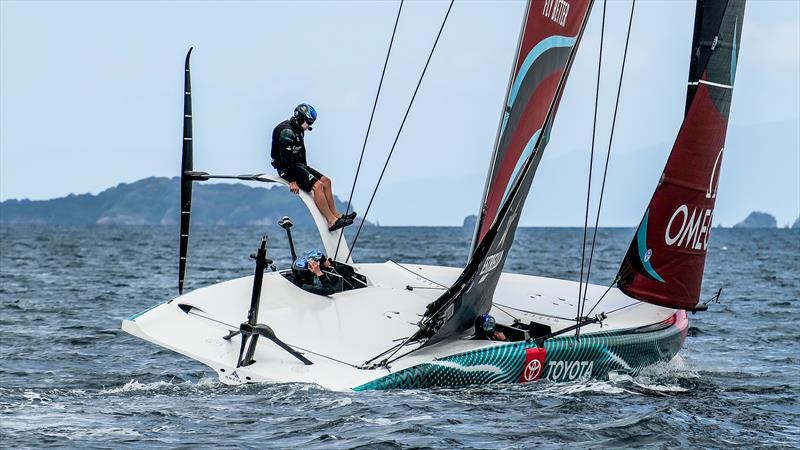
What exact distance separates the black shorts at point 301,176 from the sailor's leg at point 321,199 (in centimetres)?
5

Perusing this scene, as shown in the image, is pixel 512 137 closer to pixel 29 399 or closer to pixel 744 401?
pixel 744 401

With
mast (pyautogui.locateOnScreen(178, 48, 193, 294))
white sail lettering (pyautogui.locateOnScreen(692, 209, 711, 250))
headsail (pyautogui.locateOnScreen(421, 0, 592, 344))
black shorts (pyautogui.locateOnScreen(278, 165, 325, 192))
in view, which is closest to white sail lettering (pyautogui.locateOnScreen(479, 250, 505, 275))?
headsail (pyautogui.locateOnScreen(421, 0, 592, 344))

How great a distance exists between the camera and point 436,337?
8867mm

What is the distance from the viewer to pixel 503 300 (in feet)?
37.0

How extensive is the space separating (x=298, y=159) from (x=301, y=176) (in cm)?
17

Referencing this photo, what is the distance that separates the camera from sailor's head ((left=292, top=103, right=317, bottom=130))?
33.9 feet

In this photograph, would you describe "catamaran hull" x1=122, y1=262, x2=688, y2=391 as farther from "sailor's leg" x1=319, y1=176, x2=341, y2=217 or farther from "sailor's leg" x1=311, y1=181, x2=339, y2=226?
"sailor's leg" x1=319, y1=176, x2=341, y2=217

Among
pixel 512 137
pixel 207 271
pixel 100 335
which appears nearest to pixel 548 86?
pixel 512 137

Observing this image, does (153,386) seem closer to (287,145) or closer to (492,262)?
(287,145)

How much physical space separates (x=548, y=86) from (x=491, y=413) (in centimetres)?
296

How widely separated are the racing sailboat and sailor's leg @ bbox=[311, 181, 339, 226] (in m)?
0.11

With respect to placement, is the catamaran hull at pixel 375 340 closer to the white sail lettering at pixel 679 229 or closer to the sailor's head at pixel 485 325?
the sailor's head at pixel 485 325

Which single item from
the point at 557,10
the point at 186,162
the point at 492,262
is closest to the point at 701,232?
the point at 492,262

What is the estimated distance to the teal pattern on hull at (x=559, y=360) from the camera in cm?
837
